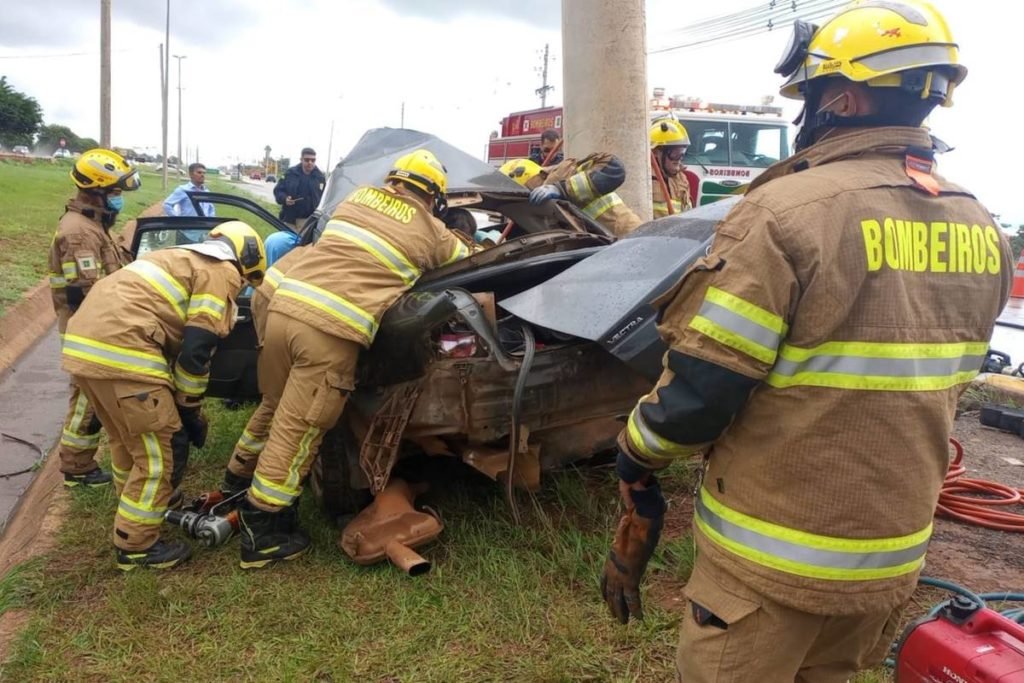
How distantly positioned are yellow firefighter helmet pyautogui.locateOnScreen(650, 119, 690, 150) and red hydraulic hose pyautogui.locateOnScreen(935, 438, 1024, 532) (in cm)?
305

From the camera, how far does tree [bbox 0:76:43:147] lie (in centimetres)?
5184

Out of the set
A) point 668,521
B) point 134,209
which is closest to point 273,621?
point 668,521

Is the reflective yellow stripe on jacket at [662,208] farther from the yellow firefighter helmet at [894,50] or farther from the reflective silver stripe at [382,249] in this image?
the yellow firefighter helmet at [894,50]

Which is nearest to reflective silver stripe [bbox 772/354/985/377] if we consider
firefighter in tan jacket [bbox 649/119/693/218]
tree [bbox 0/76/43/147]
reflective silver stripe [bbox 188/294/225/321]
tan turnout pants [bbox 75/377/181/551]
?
reflective silver stripe [bbox 188/294/225/321]

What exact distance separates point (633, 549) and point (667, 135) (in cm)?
471

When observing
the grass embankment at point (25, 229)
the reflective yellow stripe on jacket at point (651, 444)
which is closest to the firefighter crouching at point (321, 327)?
the reflective yellow stripe on jacket at point (651, 444)

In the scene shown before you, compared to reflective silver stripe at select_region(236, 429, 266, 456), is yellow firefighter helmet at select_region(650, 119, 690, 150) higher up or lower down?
higher up

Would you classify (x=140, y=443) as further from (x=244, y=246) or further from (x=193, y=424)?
(x=244, y=246)

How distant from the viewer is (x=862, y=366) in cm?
138

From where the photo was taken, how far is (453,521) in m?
3.45

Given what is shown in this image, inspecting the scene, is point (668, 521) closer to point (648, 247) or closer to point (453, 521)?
point (453, 521)

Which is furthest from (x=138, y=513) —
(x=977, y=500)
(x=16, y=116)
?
(x=16, y=116)

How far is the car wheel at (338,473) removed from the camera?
3396 millimetres

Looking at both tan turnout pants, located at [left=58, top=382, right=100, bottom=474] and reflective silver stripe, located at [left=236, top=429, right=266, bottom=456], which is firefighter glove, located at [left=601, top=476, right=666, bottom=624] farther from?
tan turnout pants, located at [left=58, top=382, right=100, bottom=474]
